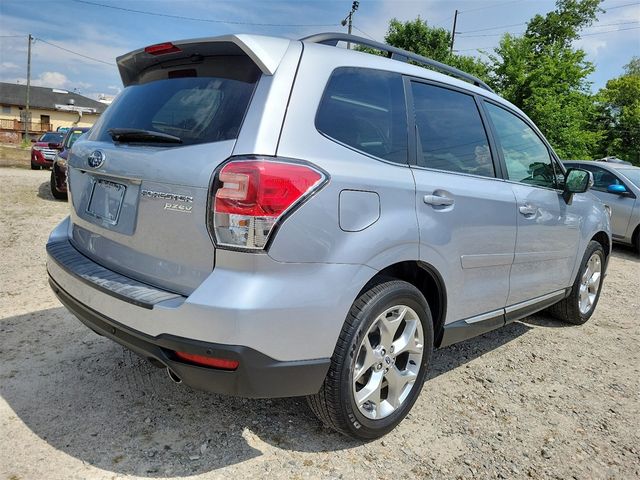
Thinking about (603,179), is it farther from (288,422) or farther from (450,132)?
(288,422)

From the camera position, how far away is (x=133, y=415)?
2594 millimetres

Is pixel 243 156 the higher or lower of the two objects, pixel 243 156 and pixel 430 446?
the higher

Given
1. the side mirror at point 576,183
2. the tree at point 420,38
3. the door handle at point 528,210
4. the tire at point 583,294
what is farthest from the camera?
the tree at point 420,38

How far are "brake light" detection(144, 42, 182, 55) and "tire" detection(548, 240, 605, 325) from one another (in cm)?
383

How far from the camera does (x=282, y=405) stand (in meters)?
2.80

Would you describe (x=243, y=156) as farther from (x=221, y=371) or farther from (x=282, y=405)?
(x=282, y=405)

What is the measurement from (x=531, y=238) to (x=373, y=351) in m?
1.71

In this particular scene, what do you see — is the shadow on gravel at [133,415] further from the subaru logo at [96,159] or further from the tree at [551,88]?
the tree at [551,88]

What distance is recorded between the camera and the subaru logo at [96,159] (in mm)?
2383

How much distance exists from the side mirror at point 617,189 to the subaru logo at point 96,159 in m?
8.89

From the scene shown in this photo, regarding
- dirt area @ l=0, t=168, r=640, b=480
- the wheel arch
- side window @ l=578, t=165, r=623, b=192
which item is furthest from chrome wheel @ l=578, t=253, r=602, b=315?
side window @ l=578, t=165, r=623, b=192

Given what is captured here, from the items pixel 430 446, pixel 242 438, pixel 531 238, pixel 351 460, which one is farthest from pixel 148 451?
pixel 531 238

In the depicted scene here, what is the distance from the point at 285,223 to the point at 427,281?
1.15 m

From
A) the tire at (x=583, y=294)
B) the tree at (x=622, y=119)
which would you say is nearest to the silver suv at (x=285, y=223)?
the tire at (x=583, y=294)
